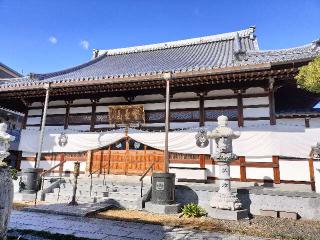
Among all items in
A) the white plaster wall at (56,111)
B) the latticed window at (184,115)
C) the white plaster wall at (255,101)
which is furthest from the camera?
the white plaster wall at (56,111)

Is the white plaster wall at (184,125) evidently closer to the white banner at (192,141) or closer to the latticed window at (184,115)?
the latticed window at (184,115)

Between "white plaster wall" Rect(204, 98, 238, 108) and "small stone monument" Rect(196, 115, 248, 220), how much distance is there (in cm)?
354

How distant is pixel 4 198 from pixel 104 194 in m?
6.74

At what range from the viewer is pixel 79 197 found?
10.4 m

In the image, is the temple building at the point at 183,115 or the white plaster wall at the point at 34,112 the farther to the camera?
the white plaster wall at the point at 34,112

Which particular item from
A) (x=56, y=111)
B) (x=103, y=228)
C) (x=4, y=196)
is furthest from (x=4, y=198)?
(x=56, y=111)

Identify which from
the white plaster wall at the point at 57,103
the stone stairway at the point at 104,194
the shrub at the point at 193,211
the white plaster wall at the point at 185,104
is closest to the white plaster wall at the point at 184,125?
the white plaster wall at the point at 185,104

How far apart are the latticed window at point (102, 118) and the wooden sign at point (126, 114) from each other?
48 centimetres

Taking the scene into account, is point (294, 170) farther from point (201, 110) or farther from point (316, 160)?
point (201, 110)

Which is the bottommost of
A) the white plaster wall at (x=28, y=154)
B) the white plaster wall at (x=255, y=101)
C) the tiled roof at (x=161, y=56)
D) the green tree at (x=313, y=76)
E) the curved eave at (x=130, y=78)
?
the white plaster wall at (x=28, y=154)

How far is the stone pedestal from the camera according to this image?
149 inches

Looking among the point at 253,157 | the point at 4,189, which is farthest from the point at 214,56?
the point at 4,189

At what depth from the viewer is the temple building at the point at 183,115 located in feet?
35.7

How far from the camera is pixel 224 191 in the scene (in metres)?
8.49
